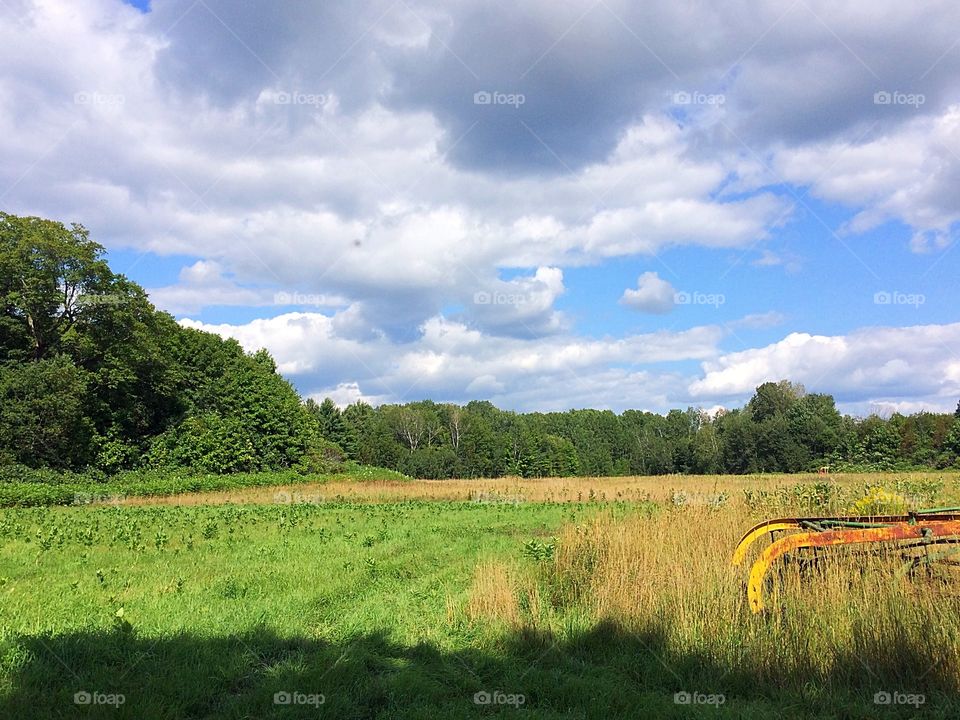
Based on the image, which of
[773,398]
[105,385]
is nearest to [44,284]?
[105,385]

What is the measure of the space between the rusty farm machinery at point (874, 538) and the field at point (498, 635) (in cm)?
23

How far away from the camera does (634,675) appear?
6.31 m

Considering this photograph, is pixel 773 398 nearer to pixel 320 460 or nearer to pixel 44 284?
pixel 320 460

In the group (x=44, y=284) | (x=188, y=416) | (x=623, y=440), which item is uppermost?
(x=44, y=284)

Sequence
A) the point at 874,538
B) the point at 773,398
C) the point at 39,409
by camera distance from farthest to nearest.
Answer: the point at 773,398
the point at 39,409
the point at 874,538

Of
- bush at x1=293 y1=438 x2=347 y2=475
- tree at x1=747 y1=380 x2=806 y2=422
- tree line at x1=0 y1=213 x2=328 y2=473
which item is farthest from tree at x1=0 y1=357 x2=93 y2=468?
tree at x1=747 y1=380 x2=806 y2=422

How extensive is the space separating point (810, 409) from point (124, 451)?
86.9 m

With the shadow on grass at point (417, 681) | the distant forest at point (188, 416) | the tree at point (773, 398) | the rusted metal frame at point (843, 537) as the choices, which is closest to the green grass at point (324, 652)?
the shadow on grass at point (417, 681)

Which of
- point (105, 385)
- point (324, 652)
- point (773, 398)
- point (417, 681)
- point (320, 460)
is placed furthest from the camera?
point (773, 398)

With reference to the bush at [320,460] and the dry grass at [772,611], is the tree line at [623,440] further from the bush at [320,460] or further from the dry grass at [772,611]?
the dry grass at [772,611]

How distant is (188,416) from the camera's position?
182 feet

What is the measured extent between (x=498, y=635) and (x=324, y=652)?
6.61 ft

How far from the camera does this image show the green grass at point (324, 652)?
5359mm

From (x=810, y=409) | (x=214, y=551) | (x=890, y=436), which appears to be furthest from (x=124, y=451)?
(x=810, y=409)
